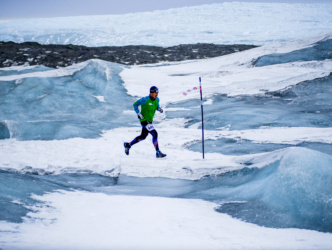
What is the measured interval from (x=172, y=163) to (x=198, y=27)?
69293mm

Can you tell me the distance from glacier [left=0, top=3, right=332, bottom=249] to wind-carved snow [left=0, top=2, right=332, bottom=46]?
44.8 m

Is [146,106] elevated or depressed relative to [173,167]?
elevated

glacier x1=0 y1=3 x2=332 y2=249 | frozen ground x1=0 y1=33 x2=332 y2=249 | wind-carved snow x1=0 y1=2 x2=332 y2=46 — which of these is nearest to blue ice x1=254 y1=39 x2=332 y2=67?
glacier x1=0 y1=3 x2=332 y2=249

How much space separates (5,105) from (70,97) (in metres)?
2.52

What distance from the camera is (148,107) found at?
648cm

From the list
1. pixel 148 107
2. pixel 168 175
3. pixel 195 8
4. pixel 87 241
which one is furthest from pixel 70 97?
pixel 195 8

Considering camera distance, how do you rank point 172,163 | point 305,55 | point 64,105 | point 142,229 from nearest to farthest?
point 142,229
point 172,163
point 64,105
point 305,55

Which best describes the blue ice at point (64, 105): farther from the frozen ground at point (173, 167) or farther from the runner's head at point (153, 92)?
the runner's head at point (153, 92)

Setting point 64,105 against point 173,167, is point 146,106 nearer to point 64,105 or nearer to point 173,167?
point 173,167

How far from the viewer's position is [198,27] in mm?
71062

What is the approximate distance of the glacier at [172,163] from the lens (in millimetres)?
3184

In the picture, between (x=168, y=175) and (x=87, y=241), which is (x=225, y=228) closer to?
(x=87, y=241)

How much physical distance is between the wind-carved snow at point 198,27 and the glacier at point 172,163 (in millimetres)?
44782

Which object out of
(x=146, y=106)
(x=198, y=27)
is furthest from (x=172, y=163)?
(x=198, y=27)
